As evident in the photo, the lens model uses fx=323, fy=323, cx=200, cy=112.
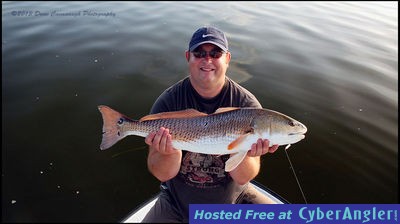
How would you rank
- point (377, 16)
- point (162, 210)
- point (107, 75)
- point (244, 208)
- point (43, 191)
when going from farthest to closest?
point (377, 16) < point (107, 75) < point (43, 191) < point (162, 210) < point (244, 208)

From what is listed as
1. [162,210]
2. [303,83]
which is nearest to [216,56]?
[162,210]

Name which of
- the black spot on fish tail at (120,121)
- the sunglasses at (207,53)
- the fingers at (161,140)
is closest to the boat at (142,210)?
the fingers at (161,140)

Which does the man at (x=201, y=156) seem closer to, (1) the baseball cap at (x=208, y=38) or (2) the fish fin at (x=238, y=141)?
(1) the baseball cap at (x=208, y=38)

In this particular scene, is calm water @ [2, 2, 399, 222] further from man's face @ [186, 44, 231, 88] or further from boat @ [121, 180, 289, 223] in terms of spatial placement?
man's face @ [186, 44, 231, 88]

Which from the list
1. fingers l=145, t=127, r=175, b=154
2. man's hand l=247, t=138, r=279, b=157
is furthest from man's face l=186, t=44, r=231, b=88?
man's hand l=247, t=138, r=279, b=157

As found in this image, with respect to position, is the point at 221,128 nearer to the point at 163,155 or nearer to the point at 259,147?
the point at 259,147

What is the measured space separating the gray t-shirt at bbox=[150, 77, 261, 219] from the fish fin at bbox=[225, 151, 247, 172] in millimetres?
503

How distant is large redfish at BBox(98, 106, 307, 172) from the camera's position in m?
3.43

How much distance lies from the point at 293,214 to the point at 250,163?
73 centimetres

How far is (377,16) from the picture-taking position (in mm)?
13703

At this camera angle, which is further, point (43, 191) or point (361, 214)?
point (43, 191)

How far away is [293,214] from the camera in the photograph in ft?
11.9

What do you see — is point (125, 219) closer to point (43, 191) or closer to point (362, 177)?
point (43, 191)

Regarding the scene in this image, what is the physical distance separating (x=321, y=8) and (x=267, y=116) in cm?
1361
